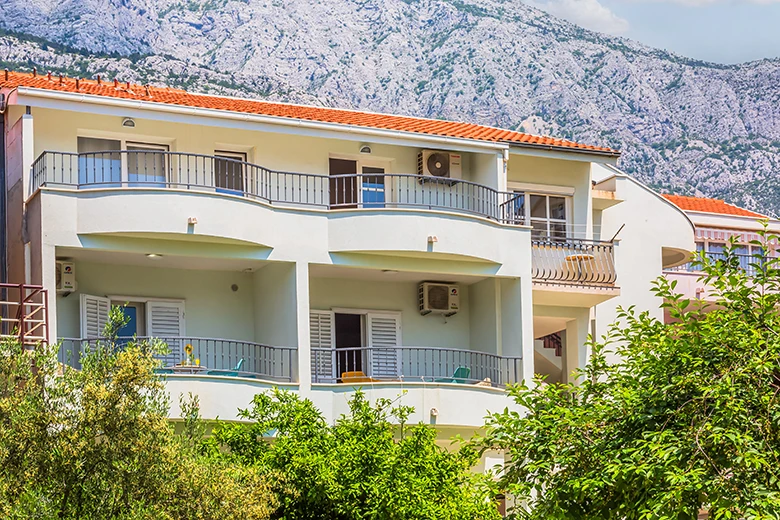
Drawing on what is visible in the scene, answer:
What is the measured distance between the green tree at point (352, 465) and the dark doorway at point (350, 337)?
5.94 m

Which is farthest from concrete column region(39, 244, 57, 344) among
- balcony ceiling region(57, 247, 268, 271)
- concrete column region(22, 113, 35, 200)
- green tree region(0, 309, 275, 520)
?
green tree region(0, 309, 275, 520)

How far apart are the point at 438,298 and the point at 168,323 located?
6.07 meters

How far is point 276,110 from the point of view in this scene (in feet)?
99.1

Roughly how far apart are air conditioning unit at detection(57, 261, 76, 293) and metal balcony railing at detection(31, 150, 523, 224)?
1528 millimetres

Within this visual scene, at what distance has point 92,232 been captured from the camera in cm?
2473

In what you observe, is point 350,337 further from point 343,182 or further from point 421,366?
point 343,182

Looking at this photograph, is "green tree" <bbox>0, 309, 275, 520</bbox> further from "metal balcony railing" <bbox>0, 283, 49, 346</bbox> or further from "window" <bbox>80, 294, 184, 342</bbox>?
"window" <bbox>80, 294, 184, 342</bbox>

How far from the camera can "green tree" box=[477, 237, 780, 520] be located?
1588 centimetres

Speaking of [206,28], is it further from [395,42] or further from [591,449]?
[591,449]

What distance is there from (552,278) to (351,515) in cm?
1028

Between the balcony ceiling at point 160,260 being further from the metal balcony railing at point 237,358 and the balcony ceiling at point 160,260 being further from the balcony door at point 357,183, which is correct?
the balcony door at point 357,183


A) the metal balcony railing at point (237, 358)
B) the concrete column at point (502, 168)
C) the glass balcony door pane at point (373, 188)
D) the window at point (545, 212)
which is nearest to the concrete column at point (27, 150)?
the metal balcony railing at point (237, 358)

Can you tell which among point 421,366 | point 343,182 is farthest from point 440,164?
point 421,366

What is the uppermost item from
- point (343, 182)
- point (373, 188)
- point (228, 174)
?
point (228, 174)
